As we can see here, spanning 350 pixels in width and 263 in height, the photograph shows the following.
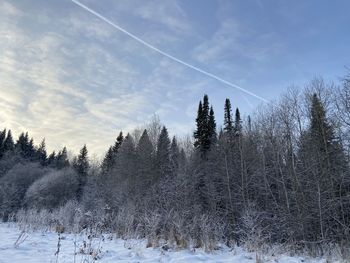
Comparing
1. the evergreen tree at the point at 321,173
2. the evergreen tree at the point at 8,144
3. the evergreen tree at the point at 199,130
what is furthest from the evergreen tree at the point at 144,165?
the evergreen tree at the point at 8,144

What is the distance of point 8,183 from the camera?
123 ft

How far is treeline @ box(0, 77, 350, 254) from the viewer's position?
14.1 metres

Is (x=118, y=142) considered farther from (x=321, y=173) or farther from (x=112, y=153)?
(x=321, y=173)

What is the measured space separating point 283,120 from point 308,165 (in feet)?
15.7

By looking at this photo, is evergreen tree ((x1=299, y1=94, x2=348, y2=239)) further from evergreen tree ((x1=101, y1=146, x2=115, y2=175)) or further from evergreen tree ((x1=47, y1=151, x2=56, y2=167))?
evergreen tree ((x1=47, y1=151, x2=56, y2=167))

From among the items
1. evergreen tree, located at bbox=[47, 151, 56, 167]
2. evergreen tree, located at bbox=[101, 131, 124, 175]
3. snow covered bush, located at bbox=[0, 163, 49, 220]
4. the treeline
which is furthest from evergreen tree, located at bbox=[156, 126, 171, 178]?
evergreen tree, located at bbox=[47, 151, 56, 167]

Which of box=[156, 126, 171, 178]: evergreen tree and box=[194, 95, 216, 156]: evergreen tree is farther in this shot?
box=[194, 95, 216, 156]: evergreen tree

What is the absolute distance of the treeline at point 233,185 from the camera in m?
14.1

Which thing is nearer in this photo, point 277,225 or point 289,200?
point 277,225

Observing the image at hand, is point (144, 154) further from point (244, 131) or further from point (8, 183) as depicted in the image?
point (8, 183)

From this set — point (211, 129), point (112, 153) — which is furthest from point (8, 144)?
point (211, 129)

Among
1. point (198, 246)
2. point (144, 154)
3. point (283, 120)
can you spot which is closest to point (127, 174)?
point (144, 154)

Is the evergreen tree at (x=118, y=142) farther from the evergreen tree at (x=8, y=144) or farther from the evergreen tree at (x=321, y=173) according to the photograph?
the evergreen tree at (x=321, y=173)

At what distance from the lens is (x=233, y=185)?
86.5 ft
